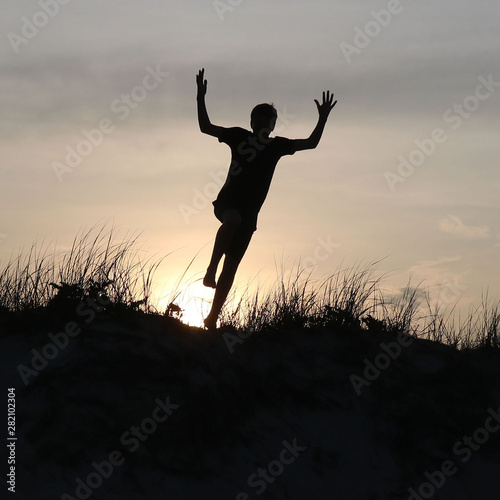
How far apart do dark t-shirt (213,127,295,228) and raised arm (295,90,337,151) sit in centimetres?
9

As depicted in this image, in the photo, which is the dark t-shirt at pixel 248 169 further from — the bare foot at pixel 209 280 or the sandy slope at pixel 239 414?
the sandy slope at pixel 239 414

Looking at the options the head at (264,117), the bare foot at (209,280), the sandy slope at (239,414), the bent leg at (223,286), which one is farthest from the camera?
the bent leg at (223,286)

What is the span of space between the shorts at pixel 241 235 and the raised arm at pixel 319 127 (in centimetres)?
85

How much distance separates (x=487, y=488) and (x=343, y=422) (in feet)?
4.33

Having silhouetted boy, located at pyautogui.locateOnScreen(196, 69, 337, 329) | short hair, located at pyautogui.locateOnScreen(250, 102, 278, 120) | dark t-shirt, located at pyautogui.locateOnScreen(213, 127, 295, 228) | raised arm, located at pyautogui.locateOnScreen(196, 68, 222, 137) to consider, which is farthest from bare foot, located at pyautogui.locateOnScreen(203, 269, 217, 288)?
short hair, located at pyautogui.locateOnScreen(250, 102, 278, 120)

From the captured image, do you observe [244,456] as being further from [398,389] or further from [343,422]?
[398,389]

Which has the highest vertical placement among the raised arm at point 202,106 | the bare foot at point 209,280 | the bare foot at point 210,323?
the raised arm at point 202,106

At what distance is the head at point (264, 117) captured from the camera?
20.8ft

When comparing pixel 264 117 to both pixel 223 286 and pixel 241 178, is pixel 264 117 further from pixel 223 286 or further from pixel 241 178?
pixel 223 286

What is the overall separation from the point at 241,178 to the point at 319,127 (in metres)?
0.97

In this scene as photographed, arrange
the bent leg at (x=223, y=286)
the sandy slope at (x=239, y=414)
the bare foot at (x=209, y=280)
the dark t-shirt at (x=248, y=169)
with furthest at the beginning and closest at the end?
the bent leg at (x=223, y=286), the dark t-shirt at (x=248, y=169), the bare foot at (x=209, y=280), the sandy slope at (x=239, y=414)

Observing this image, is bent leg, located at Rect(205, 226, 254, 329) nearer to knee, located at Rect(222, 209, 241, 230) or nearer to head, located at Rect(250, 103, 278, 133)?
knee, located at Rect(222, 209, 241, 230)

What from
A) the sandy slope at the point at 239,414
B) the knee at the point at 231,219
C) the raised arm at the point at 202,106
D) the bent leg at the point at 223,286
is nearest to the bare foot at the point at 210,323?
the bent leg at the point at 223,286

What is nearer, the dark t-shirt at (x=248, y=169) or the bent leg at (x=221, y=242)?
the bent leg at (x=221, y=242)
